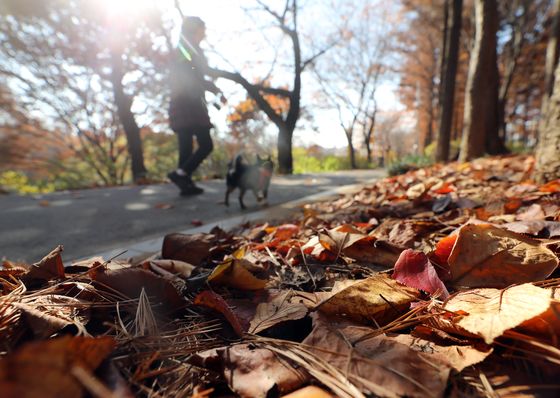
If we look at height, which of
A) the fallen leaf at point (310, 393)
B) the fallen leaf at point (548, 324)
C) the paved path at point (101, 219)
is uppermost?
the fallen leaf at point (548, 324)

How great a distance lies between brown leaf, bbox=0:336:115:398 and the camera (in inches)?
11.2

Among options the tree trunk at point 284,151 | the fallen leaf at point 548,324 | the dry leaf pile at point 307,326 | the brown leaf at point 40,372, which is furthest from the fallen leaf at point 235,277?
the tree trunk at point 284,151

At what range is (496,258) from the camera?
0.70 meters

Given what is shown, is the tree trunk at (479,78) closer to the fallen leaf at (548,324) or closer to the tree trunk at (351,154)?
the fallen leaf at (548,324)

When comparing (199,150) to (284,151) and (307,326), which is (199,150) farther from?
(284,151)

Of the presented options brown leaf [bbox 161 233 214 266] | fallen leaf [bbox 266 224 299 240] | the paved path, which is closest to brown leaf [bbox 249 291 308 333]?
brown leaf [bbox 161 233 214 266]

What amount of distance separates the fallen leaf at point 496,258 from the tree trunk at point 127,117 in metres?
8.97

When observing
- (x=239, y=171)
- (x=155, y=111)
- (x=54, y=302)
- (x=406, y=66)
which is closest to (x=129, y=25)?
(x=155, y=111)

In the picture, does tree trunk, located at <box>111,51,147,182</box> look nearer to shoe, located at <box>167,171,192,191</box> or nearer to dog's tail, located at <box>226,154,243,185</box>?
shoe, located at <box>167,171,192,191</box>

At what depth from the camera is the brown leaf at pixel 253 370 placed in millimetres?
453

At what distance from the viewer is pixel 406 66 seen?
18.1 meters

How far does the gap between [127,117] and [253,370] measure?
9806 mm

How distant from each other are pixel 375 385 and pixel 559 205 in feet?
3.94

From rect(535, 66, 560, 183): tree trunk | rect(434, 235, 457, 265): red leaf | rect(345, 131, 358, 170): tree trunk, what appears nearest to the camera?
rect(434, 235, 457, 265): red leaf
